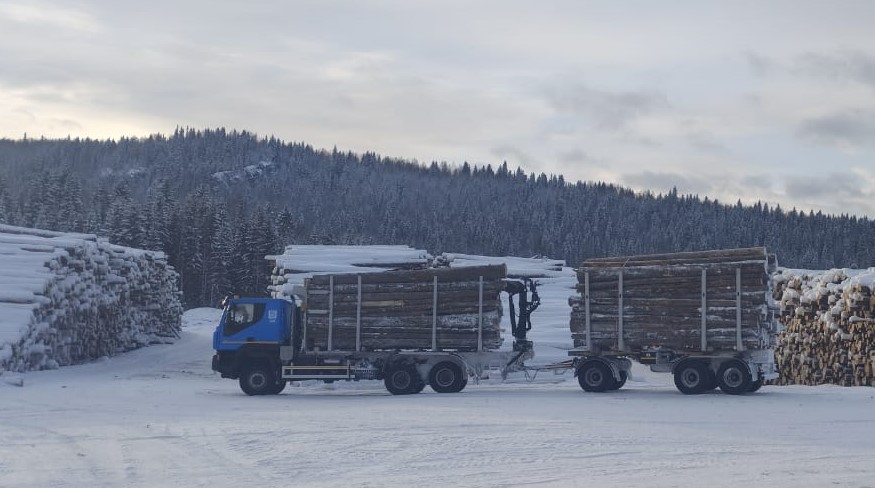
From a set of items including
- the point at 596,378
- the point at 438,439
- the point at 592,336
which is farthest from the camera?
the point at 592,336

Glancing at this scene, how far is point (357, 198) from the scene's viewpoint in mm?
183000

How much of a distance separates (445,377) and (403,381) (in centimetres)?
98

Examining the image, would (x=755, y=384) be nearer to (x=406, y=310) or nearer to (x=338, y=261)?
(x=406, y=310)

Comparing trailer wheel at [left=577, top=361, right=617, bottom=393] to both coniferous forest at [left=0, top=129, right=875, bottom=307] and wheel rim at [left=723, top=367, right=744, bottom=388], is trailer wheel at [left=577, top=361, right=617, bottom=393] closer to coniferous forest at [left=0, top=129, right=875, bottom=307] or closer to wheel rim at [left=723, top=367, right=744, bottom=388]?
wheel rim at [left=723, top=367, right=744, bottom=388]

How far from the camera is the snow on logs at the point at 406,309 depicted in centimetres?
2344

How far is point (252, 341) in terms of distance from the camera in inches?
923

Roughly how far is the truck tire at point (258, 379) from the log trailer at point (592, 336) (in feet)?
0.08

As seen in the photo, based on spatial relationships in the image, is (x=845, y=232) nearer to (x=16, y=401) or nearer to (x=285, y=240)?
(x=285, y=240)

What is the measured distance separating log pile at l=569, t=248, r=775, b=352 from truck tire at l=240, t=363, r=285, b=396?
281 inches

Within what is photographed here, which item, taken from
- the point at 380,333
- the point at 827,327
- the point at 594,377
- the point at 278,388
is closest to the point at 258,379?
the point at 278,388

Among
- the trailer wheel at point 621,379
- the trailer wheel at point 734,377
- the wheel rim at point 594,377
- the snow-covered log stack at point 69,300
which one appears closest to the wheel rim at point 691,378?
the trailer wheel at point 734,377

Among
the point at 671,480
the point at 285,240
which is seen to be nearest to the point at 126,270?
the point at 671,480

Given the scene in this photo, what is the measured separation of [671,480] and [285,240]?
78380 millimetres

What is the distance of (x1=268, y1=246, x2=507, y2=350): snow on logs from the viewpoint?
76.9ft
